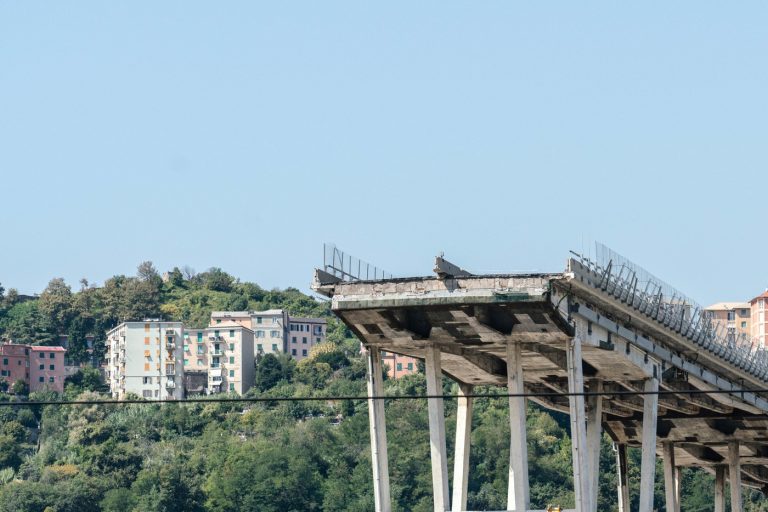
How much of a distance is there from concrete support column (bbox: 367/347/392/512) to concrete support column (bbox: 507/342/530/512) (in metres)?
5.64

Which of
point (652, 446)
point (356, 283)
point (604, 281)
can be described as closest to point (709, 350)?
point (652, 446)

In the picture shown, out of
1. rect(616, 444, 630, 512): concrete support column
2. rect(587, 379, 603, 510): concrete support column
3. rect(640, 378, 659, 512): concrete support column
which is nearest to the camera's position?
rect(587, 379, 603, 510): concrete support column

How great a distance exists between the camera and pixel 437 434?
83.7 meters

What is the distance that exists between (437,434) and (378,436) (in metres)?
3.18

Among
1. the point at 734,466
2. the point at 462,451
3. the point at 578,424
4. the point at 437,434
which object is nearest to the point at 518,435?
the point at 578,424

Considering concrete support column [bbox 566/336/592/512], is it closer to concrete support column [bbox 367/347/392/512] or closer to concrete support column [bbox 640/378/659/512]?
concrete support column [bbox 367/347/392/512]

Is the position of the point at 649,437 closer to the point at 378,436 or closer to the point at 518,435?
the point at 518,435

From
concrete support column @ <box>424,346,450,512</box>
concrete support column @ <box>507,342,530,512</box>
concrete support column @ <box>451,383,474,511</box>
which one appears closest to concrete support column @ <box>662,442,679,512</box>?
concrete support column @ <box>451,383,474,511</box>

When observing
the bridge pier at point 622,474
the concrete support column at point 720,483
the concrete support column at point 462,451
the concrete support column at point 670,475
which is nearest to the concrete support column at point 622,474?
the bridge pier at point 622,474

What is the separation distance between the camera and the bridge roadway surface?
260 ft

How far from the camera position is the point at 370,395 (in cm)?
8500

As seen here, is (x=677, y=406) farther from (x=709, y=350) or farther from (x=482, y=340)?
(x=482, y=340)

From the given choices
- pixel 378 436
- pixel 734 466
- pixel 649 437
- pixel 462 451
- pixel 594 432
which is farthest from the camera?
pixel 734 466

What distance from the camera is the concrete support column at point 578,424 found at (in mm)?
81500
